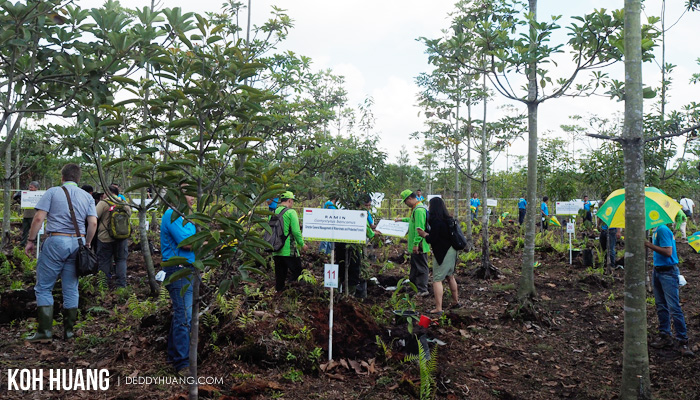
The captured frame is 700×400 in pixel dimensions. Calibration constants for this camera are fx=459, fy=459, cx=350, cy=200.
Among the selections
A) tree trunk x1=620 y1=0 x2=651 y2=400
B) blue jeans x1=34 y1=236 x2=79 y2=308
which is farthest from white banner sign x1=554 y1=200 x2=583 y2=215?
blue jeans x1=34 y1=236 x2=79 y2=308

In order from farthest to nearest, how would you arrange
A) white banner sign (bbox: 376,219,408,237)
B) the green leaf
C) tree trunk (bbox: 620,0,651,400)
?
white banner sign (bbox: 376,219,408,237) < tree trunk (bbox: 620,0,651,400) < the green leaf

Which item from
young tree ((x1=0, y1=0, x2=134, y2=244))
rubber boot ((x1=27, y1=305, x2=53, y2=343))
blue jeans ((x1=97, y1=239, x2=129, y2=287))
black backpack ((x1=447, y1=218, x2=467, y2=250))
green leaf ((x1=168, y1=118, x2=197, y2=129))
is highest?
young tree ((x1=0, y1=0, x2=134, y2=244))

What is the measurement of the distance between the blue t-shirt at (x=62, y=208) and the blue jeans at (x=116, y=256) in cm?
250

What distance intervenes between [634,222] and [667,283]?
246 centimetres

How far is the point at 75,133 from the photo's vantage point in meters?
5.95

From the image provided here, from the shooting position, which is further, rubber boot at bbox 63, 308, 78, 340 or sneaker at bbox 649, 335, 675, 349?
sneaker at bbox 649, 335, 675, 349

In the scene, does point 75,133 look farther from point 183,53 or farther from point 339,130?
point 339,130

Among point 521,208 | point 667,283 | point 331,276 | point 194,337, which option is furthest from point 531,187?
point 521,208

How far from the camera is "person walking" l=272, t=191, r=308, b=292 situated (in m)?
6.92

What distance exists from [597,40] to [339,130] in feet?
65.0

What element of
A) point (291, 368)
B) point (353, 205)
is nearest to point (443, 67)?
point (353, 205)

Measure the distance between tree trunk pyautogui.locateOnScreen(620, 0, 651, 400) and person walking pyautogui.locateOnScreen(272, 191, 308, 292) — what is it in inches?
168

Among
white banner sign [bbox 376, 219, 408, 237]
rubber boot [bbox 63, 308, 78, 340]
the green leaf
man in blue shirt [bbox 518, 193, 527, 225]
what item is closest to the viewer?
the green leaf

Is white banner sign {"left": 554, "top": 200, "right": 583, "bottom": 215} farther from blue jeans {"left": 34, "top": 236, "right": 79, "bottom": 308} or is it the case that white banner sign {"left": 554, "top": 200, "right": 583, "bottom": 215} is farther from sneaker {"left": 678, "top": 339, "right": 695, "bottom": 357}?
blue jeans {"left": 34, "top": 236, "right": 79, "bottom": 308}
